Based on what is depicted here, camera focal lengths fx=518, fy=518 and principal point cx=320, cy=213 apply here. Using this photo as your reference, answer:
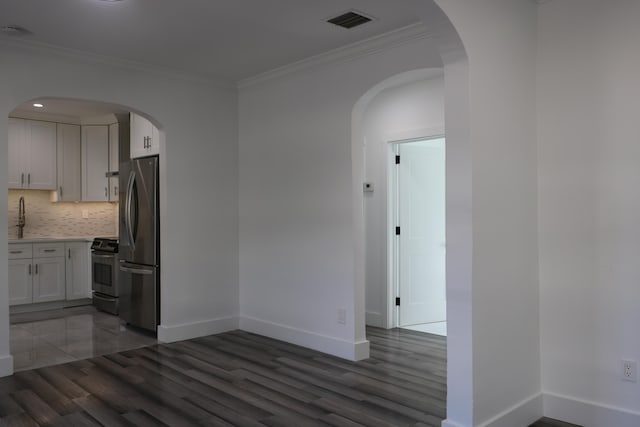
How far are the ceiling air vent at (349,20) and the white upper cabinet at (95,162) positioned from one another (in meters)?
4.89

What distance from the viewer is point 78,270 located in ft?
23.0

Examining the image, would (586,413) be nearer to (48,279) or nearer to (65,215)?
(48,279)

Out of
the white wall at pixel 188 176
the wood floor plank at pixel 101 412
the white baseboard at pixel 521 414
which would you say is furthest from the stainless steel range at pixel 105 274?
the white baseboard at pixel 521 414

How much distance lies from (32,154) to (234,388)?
16.9 feet

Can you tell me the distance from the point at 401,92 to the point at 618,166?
2.81 meters

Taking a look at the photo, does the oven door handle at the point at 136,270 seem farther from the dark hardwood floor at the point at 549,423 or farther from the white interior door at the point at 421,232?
the dark hardwood floor at the point at 549,423

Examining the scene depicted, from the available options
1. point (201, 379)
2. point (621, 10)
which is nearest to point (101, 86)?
point (201, 379)

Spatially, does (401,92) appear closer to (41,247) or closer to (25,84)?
(25,84)

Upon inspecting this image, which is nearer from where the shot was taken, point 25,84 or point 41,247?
point 25,84

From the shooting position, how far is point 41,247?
21.9 feet

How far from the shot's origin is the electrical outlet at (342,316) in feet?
14.5

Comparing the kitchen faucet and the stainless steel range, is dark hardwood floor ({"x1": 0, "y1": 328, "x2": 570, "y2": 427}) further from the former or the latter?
the kitchen faucet

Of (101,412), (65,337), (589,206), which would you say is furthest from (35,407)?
(589,206)

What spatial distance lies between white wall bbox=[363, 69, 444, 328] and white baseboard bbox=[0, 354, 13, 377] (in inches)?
134
